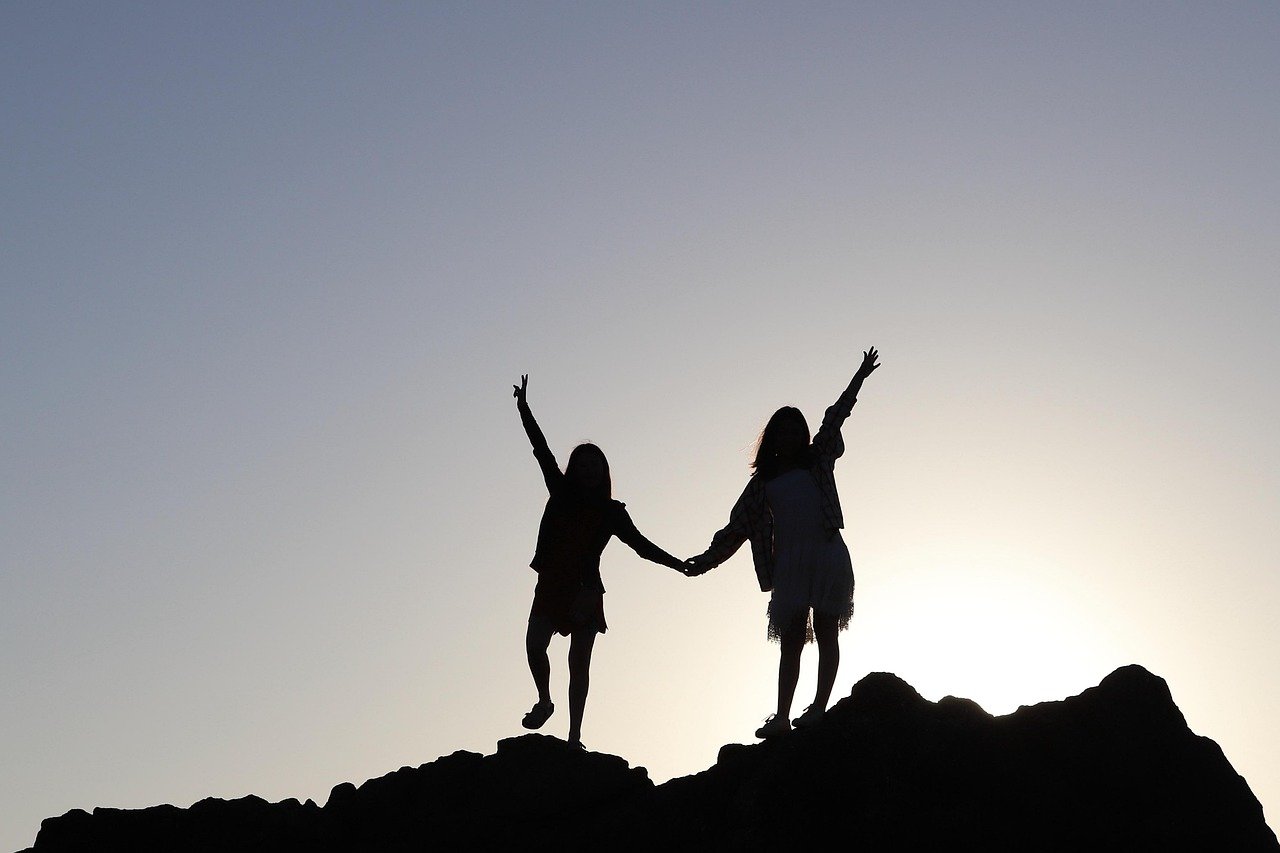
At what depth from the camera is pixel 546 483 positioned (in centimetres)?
1386

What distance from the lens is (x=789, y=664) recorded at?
12117mm

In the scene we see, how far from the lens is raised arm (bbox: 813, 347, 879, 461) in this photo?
508 inches

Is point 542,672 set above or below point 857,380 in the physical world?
below

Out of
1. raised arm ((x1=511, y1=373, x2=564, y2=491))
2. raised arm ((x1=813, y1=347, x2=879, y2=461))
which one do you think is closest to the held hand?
raised arm ((x1=813, y1=347, x2=879, y2=461))

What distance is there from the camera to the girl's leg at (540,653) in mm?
13258

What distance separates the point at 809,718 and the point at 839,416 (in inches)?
119

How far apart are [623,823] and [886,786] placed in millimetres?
2182

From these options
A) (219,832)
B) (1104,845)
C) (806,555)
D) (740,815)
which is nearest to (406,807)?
(219,832)

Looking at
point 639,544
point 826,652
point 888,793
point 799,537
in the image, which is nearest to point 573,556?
point 639,544

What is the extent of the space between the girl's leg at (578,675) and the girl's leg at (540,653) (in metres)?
0.23

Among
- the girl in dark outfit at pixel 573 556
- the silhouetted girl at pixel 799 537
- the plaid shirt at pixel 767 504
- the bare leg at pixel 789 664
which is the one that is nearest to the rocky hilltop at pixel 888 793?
the bare leg at pixel 789 664

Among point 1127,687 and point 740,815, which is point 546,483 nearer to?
point 740,815

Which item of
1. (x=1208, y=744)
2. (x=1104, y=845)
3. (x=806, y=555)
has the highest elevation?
(x=806, y=555)

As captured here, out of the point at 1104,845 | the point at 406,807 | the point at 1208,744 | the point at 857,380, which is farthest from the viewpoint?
the point at 857,380
